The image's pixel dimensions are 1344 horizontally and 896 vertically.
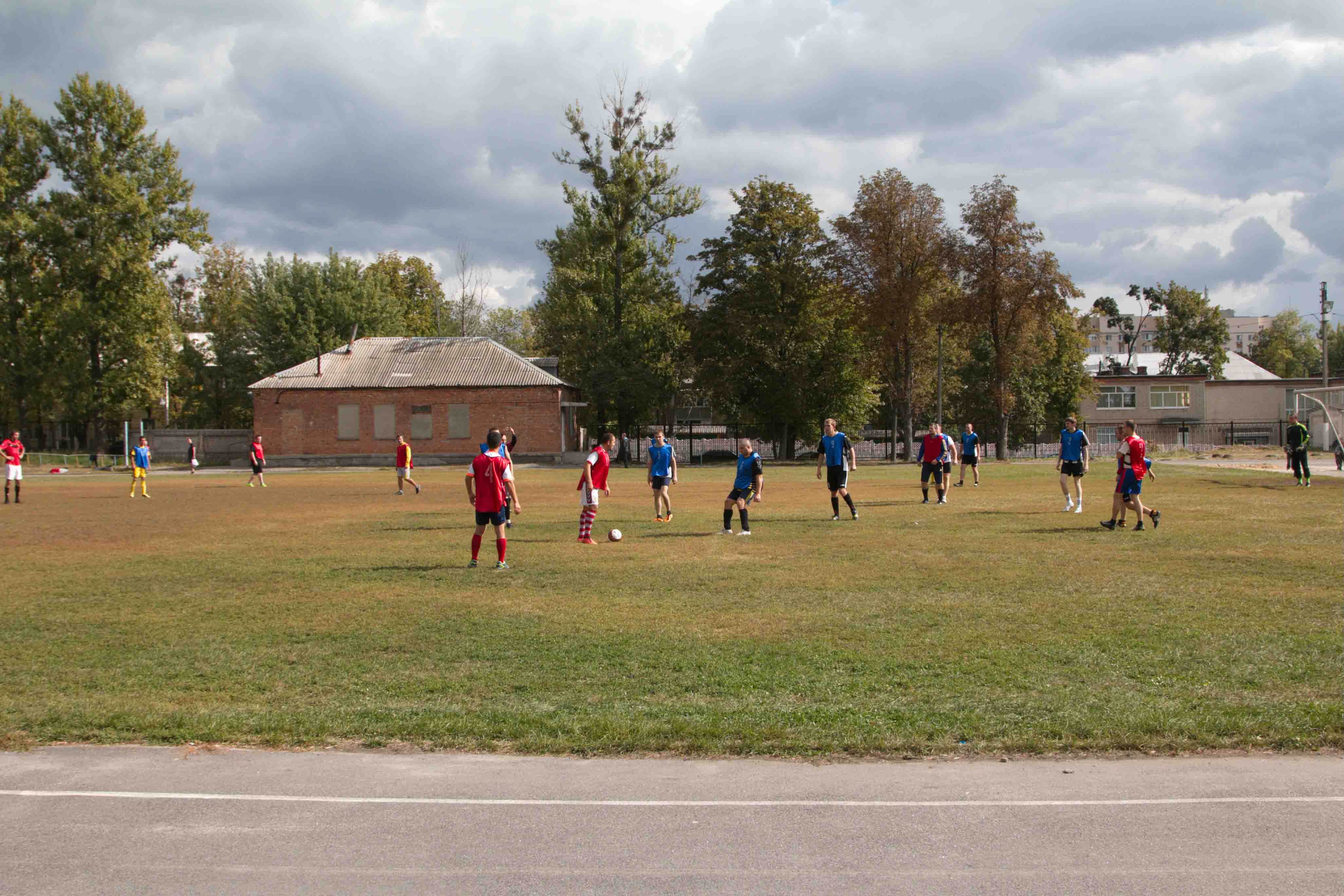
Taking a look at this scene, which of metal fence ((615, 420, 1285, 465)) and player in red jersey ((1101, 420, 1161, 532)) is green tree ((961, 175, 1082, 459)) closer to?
metal fence ((615, 420, 1285, 465))

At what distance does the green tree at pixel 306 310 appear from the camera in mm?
60906

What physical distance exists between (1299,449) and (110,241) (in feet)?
185

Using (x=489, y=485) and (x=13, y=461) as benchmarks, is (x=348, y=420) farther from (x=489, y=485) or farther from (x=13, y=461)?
(x=489, y=485)

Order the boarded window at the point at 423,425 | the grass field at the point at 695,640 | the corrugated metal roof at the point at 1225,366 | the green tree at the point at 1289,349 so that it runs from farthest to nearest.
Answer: the green tree at the point at 1289,349, the corrugated metal roof at the point at 1225,366, the boarded window at the point at 423,425, the grass field at the point at 695,640

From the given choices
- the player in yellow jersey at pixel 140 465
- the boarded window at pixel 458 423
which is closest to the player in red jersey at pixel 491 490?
the player in yellow jersey at pixel 140 465

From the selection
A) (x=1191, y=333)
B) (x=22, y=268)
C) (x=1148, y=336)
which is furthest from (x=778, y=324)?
(x=1148, y=336)

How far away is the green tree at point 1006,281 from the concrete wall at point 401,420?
74.4ft

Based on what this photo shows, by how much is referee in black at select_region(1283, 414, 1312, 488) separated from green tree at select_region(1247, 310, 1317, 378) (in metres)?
99.3

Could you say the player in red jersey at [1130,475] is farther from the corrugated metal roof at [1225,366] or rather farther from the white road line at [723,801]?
the corrugated metal roof at [1225,366]

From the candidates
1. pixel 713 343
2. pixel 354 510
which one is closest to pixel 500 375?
pixel 713 343

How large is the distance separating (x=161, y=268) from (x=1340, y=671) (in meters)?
63.3

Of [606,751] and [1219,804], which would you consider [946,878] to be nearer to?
[1219,804]

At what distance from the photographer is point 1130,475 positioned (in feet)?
53.6

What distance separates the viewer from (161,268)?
58656mm
